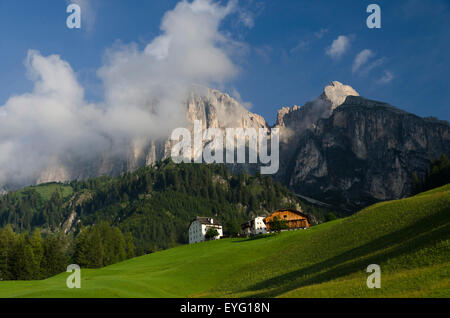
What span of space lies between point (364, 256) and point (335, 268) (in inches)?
143

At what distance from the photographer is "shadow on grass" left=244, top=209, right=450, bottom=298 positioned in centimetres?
4097

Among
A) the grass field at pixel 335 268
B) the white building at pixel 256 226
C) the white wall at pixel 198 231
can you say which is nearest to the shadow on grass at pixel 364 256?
the grass field at pixel 335 268

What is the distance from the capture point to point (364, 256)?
45188 millimetres

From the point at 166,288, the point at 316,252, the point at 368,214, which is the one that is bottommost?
the point at 166,288

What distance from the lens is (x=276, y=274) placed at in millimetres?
55469

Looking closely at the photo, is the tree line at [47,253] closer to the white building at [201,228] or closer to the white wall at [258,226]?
the white building at [201,228]

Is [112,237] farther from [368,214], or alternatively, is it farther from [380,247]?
[380,247]

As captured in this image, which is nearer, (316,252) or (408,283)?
(408,283)

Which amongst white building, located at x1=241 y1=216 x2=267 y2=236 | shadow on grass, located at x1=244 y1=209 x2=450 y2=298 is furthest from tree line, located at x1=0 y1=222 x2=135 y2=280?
shadow on grass, located at x1=244 y1=209 x2=450 y2=298

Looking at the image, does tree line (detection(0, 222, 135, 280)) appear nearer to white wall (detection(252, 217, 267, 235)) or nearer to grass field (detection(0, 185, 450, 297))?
grass field (detection(0, 185, 450, 297))

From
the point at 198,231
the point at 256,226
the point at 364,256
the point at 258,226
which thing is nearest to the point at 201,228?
the point at 198,231

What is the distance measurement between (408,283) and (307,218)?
12140 centimetres

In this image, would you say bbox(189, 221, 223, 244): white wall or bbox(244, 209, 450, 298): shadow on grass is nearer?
bbox(244, 209, 450, 298): shadow on grass
